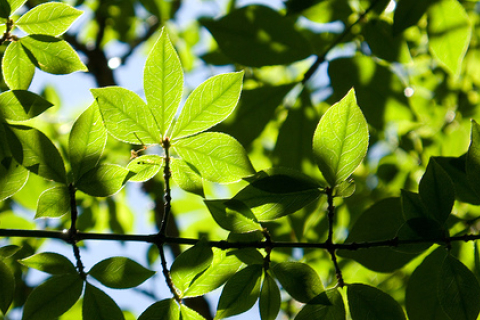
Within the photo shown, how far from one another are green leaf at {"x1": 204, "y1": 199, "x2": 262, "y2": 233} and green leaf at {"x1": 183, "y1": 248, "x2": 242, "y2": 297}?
60mm

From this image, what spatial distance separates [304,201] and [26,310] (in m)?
0.41

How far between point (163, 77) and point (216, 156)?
0.44 ft

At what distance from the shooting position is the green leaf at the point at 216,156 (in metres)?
0.65

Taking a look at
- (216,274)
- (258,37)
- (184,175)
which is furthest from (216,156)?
(258,37)

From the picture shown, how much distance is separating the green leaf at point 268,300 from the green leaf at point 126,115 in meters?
0.27

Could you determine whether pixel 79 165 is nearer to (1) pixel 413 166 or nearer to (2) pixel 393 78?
(2) pixel 393 78

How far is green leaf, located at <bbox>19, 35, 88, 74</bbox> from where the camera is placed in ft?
2.28

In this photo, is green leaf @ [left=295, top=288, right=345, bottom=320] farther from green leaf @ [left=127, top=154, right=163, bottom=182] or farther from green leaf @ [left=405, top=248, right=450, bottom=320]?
green leaf @ [left=127, top=154, right=163, bottom=182]

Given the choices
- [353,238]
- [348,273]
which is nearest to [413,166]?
[348,273]

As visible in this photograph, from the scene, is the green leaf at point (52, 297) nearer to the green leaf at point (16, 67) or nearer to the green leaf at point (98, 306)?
the green leaf at point (98, 306)

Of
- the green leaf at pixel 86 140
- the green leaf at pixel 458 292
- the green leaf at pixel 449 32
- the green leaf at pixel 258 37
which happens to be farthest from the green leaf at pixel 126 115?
the green leaf at pixel 449 32

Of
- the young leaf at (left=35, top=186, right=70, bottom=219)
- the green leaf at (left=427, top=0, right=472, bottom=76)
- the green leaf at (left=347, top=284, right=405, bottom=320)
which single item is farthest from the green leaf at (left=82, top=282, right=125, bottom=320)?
the green leaf at (left=427, top=0, right=472, bottom=76)

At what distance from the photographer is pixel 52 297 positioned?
63 centimetres

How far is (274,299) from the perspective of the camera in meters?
0.66
